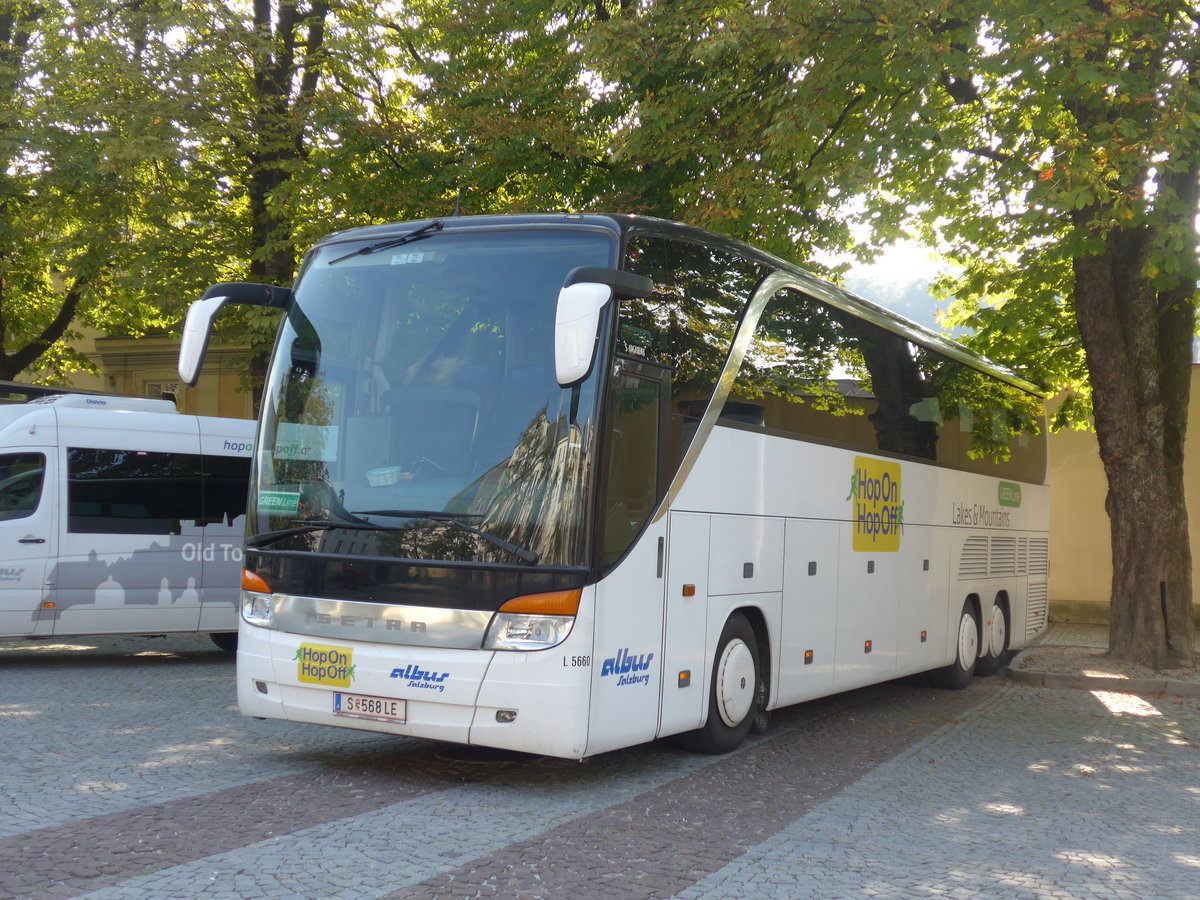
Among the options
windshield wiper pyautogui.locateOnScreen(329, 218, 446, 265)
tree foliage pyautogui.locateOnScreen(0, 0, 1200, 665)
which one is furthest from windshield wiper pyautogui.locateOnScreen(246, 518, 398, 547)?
tree foliage pyautogui.locateOnScreen(0, 0, 1200, 665)

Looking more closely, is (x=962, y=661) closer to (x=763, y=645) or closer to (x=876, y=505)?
(x=876, y=505)

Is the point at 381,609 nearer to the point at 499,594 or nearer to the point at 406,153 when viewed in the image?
the point at 499,594

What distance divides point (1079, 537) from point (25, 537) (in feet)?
55.2

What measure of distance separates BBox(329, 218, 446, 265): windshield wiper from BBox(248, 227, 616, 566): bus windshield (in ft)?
0.04

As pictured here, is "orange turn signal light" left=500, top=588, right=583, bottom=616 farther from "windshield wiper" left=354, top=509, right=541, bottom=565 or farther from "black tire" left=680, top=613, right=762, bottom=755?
"black tire" left=680, top=613, right=762, bottom=755

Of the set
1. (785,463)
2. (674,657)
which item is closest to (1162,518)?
(785,463)

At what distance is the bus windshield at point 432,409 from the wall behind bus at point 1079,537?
16.5 meters

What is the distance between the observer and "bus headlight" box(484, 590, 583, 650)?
707cm

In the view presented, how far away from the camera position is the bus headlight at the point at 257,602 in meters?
7.87

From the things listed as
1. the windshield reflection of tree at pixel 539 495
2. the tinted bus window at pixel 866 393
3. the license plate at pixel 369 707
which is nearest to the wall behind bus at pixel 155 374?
the tinted bus window at pixel 866 393

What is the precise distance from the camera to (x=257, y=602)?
7.97 metres

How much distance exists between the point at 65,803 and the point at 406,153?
1319 centimetres

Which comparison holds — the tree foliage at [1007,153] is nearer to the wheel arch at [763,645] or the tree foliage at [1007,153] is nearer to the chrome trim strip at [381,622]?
the wheel arch at [763,645]

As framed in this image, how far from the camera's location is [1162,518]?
48.7 feet
